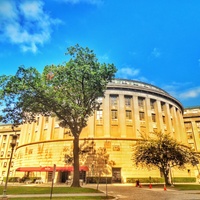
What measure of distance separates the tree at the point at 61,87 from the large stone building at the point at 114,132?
1404 cm

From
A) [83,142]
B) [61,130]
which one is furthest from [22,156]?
[83,142]

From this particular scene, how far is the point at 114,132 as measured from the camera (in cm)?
3897

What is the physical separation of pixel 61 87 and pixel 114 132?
770 inches

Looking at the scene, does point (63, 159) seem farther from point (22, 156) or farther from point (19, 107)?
point (19, 107)

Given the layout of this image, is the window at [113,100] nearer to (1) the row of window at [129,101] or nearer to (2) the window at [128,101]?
(1) the row of window at [129,101]

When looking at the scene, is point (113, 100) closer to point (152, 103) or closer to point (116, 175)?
point (152, 103)

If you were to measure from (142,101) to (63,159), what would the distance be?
21884 mm

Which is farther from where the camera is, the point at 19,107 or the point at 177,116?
the point at 177,116

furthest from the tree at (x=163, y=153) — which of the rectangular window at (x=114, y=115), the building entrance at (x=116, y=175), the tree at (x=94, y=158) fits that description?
the rectangular window at (x=114, y=115)

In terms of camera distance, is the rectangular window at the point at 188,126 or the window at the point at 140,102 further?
the rectangular window at the point at 188,126

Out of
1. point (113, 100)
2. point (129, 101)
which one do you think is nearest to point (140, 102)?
point (129, 101)

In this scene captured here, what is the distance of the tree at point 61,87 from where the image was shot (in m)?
20.9

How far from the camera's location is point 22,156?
1736 inches

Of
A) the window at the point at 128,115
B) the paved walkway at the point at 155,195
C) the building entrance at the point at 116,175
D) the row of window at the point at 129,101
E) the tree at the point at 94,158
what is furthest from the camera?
the row of window at the point at 129,101
